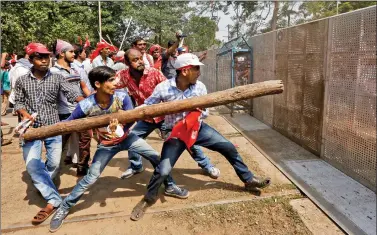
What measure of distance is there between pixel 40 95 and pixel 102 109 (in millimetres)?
860

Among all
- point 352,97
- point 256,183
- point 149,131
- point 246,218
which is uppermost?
point 352,97

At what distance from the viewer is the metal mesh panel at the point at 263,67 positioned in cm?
707

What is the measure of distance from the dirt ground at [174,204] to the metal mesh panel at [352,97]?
917 mm

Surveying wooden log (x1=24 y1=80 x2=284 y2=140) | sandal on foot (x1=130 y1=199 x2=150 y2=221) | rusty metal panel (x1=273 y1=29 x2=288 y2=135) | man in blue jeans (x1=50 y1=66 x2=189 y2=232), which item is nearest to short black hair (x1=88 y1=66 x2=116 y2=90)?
man in blue jeans (x1=50 y1=66 x2=189 y2=232)

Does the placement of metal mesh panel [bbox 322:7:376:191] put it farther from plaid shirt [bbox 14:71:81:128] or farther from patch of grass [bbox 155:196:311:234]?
plaid shirt [bbox 14:71:81:128]

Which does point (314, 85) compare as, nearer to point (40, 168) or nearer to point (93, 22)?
point (40, 168)

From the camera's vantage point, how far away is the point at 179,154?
11.9 ft

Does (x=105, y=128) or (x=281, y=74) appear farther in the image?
(x=281, y=74)

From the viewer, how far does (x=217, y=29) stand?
121 ft

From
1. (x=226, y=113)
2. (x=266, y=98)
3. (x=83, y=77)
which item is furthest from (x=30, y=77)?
(x=226, y=113)

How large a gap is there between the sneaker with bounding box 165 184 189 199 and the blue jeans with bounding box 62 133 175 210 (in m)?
0.48

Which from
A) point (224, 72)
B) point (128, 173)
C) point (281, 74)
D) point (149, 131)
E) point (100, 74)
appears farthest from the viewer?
point (224, 72)

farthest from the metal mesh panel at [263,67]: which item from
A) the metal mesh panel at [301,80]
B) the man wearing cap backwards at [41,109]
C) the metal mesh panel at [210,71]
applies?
the man wearing cap backwards at [41,109]

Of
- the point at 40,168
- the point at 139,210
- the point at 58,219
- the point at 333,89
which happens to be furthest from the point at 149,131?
the point at 333,89
